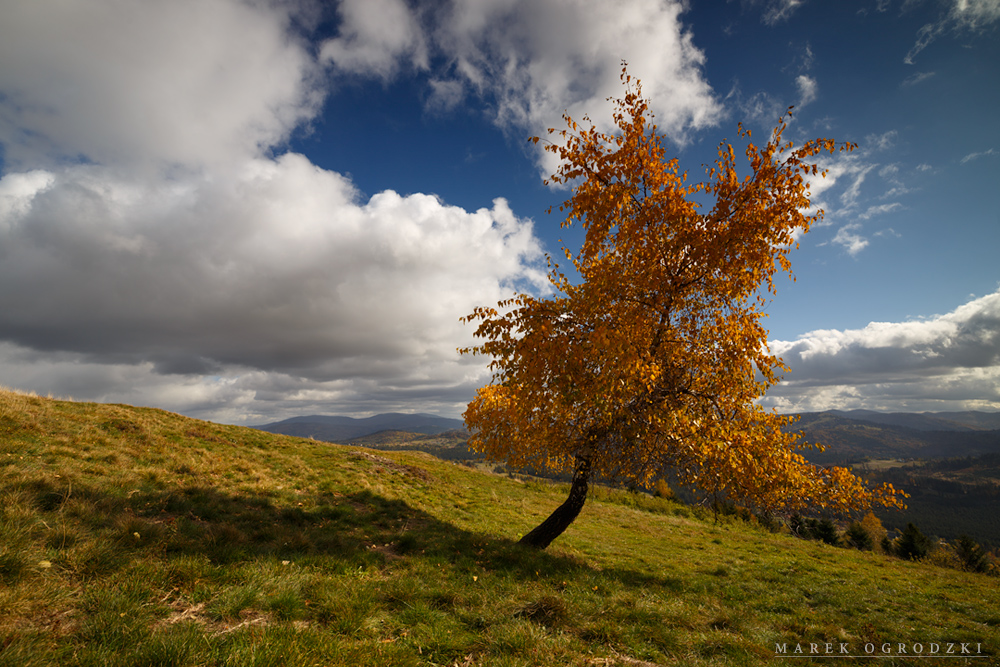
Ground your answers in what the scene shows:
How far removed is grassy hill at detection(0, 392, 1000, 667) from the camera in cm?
529

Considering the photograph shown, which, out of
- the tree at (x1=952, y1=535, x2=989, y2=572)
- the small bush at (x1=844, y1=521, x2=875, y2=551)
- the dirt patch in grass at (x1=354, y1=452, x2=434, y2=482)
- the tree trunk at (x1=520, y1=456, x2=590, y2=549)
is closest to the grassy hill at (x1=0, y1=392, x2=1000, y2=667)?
the tree trunk at (x1=520, y1=456, x2=590, y2=549)

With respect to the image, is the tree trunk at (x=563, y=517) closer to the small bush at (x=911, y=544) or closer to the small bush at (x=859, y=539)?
the small bush at (x=859, y=539)

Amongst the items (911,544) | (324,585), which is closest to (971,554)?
(911,544)

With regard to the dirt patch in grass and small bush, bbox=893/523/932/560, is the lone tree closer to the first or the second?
the dirt patch in grass

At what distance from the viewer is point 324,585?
7.47 m

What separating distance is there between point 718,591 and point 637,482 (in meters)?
4.70

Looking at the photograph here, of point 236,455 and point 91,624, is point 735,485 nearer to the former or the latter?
point 91,624

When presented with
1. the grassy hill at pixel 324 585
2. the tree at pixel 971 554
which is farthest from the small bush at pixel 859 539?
the grassy hill at pixel 324 585

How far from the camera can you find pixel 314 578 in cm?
762

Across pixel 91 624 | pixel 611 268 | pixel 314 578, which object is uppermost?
pixel 611 268

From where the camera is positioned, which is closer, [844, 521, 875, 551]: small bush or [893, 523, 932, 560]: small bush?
[893, 523, 932, 560]: small bush

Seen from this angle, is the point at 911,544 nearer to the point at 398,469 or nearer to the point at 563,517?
the point at 563,517

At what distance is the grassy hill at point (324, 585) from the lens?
529 centimetres

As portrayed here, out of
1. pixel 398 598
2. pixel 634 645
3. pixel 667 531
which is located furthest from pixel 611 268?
pixel 667 531
